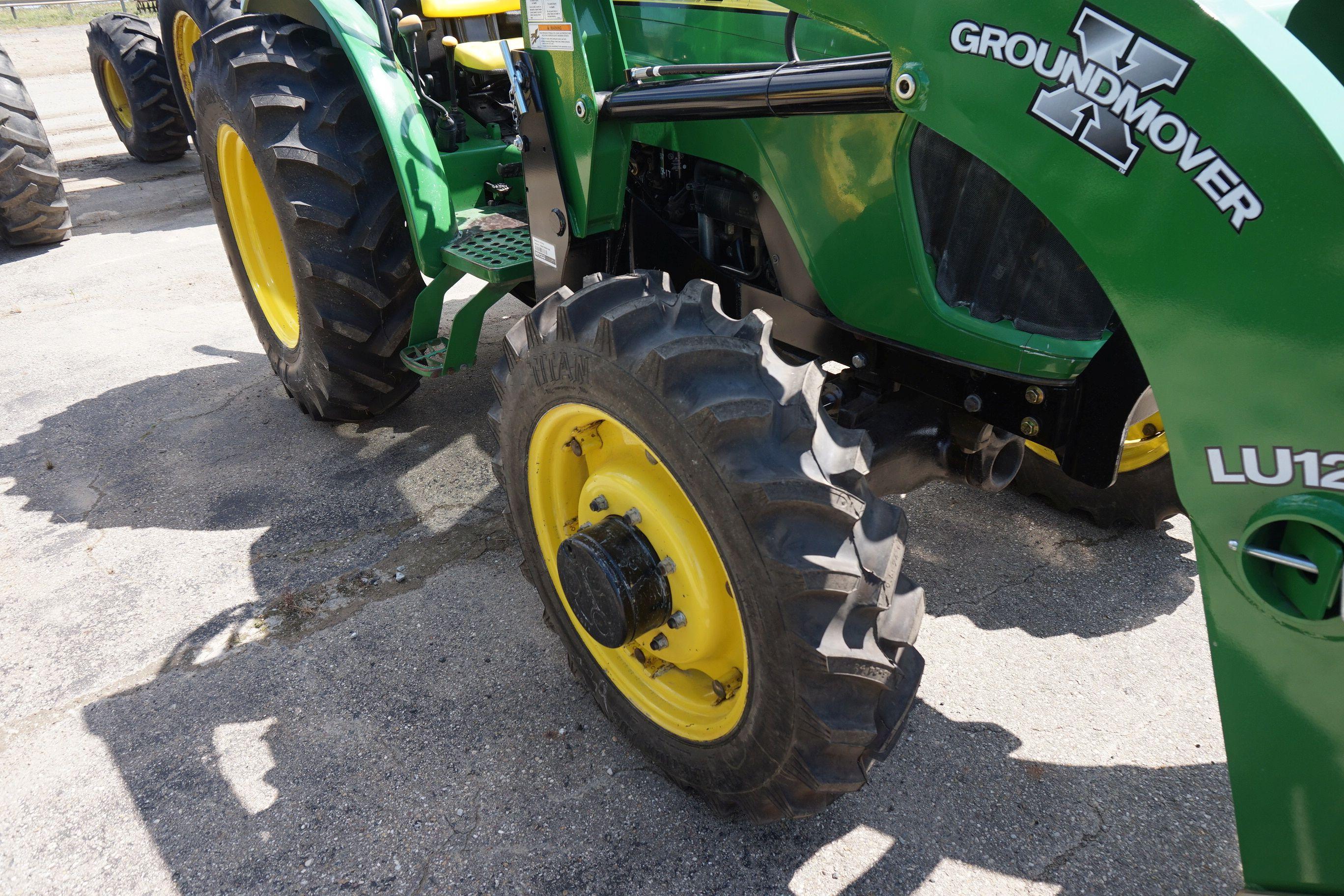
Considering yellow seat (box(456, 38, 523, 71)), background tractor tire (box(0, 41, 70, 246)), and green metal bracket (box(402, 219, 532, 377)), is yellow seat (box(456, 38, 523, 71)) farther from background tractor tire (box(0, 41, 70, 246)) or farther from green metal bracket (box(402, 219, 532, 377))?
background tractor tire (box(0, 41, 70, 246))

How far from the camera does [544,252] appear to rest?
2.35 m

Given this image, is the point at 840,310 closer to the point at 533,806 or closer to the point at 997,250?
the point at 997,250

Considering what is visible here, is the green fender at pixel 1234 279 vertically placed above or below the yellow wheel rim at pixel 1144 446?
above

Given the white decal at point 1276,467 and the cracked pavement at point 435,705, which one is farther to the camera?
the cracked pavement at point 435,705

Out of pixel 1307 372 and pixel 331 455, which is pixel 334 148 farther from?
pixel 1307 372

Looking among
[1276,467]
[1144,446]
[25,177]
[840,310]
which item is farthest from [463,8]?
[25,177]

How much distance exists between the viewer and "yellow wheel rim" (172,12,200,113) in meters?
6.07

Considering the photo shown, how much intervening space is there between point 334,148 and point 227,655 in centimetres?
158

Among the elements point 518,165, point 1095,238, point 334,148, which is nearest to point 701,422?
point 1095,238

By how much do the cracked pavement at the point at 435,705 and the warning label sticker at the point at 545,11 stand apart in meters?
1.56

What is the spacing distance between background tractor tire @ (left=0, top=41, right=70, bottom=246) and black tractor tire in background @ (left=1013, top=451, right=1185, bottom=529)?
20.3 ft

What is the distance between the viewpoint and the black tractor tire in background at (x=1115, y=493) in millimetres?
2693

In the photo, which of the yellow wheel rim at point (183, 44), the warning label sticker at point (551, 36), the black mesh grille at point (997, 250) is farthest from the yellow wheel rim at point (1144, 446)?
the yellow wheel rim at point (183, 44)

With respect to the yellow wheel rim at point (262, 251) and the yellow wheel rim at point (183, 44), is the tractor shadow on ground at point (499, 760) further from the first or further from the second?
the yellow wheel rim at point (183, 44)
